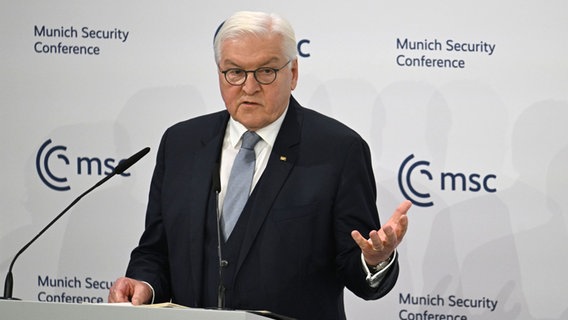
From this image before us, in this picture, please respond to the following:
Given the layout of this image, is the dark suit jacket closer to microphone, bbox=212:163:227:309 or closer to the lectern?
microphone, bbox=212:163:227:309

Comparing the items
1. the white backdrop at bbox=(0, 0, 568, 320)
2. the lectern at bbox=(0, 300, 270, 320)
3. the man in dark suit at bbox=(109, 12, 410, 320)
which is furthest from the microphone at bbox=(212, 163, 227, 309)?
the white backdrop at bbox=(0, 0, 568, 320)

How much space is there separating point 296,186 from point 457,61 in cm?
136

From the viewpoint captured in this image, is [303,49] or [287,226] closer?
[287,226]

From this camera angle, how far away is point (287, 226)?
3.66 m

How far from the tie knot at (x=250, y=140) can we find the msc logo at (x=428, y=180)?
1117 millimetres

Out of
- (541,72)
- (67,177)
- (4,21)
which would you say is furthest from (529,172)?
(4,21)

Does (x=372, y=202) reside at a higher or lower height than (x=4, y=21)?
lower

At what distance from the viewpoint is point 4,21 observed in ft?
16.6

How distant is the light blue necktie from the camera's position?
12.1 ft

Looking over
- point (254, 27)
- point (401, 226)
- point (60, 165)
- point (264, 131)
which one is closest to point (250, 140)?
point (264, 131)

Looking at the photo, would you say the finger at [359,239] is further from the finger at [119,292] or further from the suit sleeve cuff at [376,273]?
the finger at [119,292]

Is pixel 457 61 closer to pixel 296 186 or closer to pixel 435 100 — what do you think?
pixel 435 100

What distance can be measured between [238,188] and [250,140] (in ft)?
0.70

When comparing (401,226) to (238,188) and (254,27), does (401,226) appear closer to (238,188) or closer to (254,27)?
(238,188)
